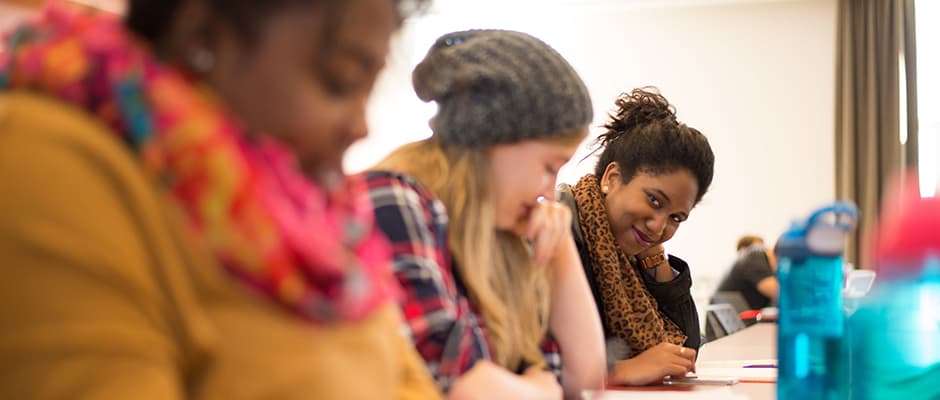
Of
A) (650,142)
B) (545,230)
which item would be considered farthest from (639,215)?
(545,230)

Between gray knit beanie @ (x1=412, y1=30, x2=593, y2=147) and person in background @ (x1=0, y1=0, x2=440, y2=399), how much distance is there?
1.75 ft

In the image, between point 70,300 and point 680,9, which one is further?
point 680,9

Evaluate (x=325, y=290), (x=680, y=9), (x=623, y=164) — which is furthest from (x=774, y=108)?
(x=325, y=290)

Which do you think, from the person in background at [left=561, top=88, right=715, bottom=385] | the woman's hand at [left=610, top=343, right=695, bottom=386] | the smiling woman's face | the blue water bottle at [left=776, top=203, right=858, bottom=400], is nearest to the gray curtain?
the person in background at [left=561, top=88, right=715, bottom=385]

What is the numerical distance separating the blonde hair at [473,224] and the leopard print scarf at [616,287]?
887mm

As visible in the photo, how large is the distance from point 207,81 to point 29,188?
0.13 meters

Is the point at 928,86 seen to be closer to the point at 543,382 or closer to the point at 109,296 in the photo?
the point at 543,382

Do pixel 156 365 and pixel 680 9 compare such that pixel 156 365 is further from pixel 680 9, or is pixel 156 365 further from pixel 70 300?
pixel 680 9

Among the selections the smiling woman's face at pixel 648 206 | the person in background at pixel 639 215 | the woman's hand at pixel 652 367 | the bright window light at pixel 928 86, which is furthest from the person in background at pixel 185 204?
the bright window light at pixel 928 86

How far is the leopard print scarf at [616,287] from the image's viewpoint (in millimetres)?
2133

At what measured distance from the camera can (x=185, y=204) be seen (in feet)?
1.78

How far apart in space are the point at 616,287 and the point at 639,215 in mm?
189

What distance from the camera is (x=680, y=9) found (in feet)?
20.4

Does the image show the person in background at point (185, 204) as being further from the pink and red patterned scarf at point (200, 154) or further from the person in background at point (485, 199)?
the person in background at point (485, 199)
